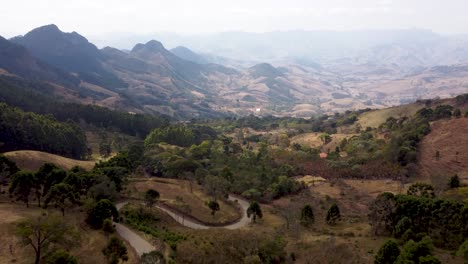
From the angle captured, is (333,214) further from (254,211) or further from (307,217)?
(254,211)

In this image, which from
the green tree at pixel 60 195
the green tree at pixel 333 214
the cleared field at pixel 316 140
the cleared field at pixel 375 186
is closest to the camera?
the green tree at pixel 60 195

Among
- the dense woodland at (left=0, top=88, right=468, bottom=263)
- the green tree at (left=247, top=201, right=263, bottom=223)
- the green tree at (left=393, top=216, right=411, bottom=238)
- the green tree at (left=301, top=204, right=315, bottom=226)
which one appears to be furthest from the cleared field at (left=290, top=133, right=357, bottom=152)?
the green tree at (left=393, top=216, right=411, bottom=238)

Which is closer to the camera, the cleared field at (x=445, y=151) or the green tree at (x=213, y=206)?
the green tree at (x=213, y=206)

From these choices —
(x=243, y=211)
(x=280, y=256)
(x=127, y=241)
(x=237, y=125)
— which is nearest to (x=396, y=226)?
(x=280, y=256)

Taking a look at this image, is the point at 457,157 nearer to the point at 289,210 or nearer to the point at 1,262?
the point at 289,210

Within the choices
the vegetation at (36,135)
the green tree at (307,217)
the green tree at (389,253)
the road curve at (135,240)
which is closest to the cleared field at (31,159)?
the vegetation at (36,135)

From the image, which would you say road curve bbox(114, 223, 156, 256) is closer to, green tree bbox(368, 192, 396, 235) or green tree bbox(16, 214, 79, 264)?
green tree bbox(16, 214, 79, 264)

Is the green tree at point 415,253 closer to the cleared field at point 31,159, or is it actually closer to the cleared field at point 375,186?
the cleared field at point 375,186
